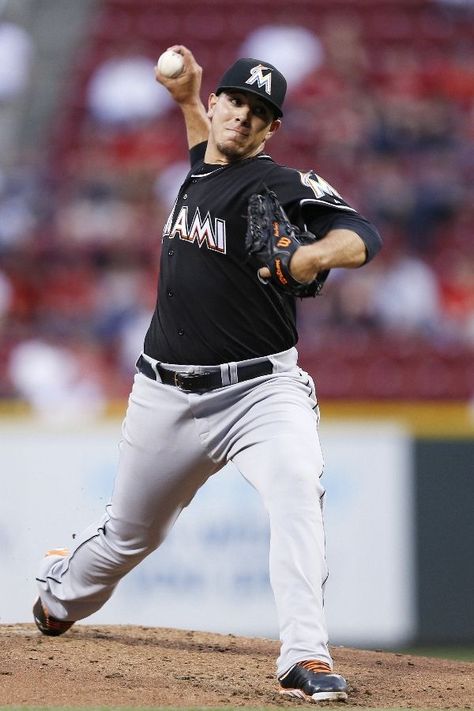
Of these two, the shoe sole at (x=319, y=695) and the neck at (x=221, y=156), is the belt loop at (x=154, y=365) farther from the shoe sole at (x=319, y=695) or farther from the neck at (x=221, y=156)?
the shoe sole at (x=319, y=695)

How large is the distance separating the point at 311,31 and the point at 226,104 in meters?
7.25

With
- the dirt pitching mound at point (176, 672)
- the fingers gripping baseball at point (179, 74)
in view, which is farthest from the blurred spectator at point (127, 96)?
the dirt pitching mound at point (176, 672)

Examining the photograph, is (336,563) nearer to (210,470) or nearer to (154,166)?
(210,470)

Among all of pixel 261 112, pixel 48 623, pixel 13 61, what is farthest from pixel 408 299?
pixel 261 112

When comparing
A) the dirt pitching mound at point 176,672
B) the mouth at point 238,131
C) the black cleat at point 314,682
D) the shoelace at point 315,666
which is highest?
the mouth at point 238,131

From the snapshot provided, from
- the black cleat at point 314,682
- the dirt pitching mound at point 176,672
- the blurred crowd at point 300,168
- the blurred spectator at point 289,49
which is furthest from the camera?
the blurred spectator at point 289,49

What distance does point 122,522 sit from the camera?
3980mm

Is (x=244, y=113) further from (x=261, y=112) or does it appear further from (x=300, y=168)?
(x=300, y=168)

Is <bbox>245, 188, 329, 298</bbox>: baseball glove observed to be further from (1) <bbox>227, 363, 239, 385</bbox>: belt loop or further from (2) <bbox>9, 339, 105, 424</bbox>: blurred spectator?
(2) <bbox>9, 339, 105, 424</bbox>: blurred spectator

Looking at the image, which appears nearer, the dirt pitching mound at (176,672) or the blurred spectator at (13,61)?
the dirt pitching mound at (176,672)

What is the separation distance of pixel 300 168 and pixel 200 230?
6.01m

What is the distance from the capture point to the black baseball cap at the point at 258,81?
3.74 meters

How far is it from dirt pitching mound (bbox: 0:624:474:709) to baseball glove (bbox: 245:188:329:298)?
1173 mm

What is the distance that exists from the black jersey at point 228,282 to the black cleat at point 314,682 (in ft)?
3.08
